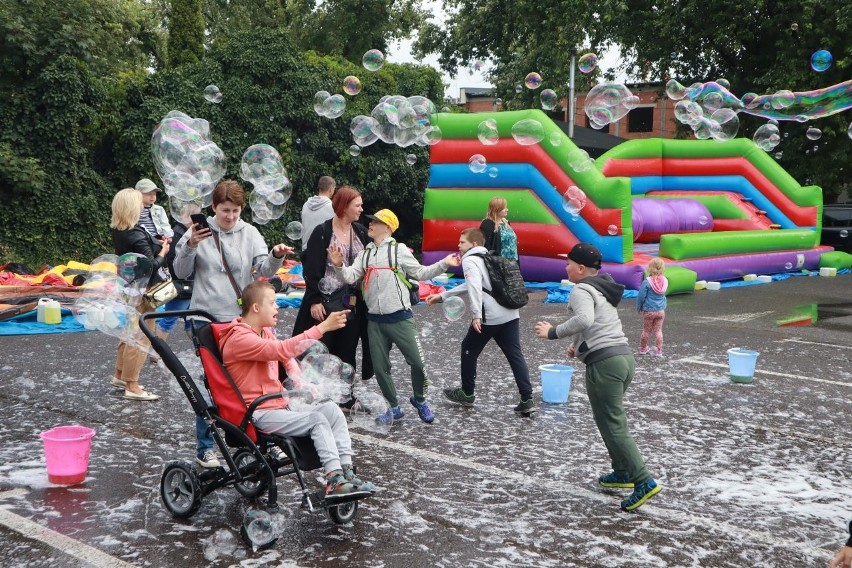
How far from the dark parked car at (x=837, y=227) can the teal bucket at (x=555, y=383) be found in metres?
18.1

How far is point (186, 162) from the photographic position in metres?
6.47

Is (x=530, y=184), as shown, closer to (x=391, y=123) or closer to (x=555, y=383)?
(x=391, y=123)

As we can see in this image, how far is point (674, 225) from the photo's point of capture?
17.3 metres

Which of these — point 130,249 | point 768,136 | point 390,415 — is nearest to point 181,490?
point 390,415

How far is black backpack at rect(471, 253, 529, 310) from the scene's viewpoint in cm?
630

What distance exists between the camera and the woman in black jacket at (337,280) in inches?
235

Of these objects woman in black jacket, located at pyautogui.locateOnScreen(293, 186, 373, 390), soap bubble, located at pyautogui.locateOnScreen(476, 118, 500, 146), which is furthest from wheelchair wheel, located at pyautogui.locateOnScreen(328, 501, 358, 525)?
soap bubble, located at pyautogui.locateOnScreen(476, 118, 500, 146)

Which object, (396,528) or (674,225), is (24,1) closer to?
(674,225)

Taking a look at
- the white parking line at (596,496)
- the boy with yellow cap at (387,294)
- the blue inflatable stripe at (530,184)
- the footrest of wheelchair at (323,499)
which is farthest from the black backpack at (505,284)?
the blue inflatable stripe at (530,184)

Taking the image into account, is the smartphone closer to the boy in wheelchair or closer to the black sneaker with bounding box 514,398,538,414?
the boy in wheelchair

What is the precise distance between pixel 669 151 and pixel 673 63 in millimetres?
8574

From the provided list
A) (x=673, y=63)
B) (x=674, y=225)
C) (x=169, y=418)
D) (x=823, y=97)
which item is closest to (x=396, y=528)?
(x=169, y=418)

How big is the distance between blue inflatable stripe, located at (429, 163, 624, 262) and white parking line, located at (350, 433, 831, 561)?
27.8 ft

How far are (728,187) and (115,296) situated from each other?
618 inches
